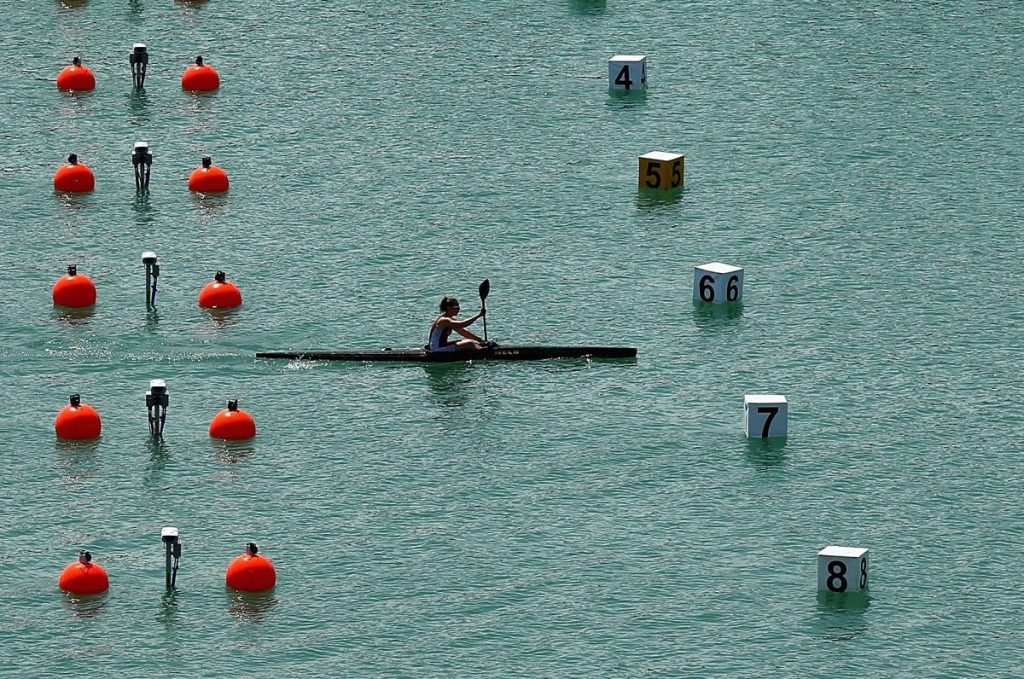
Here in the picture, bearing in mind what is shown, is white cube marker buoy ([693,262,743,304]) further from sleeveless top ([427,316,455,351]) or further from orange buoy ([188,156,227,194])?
orange buoy ([188,156,227,194])

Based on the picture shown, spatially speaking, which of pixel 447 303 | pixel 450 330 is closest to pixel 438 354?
pixel 450 330

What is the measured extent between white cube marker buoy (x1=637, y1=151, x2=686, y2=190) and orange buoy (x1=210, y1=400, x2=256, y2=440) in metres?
18.1

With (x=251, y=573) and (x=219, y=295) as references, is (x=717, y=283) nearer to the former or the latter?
(x=219, y=295)

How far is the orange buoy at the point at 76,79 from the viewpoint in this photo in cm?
7956

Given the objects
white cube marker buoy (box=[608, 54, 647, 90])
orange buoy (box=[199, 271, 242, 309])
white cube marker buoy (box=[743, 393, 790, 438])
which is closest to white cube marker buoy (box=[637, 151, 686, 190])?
white cube marker buoy (box=[608, 54, 647, 90])

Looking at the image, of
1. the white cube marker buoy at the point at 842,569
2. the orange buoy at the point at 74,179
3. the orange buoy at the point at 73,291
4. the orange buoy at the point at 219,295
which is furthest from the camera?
the orange buoy at the point at 74,179

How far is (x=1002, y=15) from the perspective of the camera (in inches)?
3418

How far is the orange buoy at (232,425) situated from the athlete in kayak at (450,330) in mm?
5323

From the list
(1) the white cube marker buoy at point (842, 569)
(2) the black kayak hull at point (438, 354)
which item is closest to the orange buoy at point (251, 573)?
(1) the white cube marker buoy at point (842, 569)

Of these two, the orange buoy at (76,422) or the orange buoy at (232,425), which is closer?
the orange buoy at (76,422)

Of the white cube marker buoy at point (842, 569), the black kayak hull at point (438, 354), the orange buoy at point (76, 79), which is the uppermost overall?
the orange buoy at point (76, 79)

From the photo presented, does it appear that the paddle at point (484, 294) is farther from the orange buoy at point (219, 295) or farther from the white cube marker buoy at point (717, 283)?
the orange buoy at point (219, 295)

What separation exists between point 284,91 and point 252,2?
27.4 feet

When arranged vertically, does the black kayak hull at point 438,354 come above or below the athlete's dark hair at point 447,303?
below
